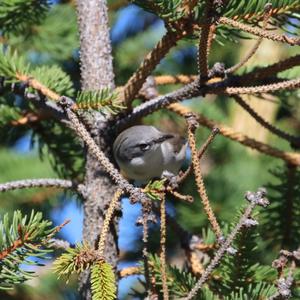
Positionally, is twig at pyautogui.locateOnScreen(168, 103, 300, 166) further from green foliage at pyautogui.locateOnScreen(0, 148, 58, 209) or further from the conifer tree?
green foliage at pyautogui.locateOnScreen(0, 148, 58, 209)

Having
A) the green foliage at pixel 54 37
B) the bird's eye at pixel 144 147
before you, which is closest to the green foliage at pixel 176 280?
the bird's eye at pixel 144 147

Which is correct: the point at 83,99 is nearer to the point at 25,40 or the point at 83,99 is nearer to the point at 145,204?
the point at 145,204

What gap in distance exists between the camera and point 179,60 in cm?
354

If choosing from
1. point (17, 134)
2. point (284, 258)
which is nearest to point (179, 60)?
point (17, 134)

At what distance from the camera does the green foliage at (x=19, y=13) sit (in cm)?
212

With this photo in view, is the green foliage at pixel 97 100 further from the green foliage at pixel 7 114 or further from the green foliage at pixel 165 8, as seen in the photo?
the green foliage at pixel 7 114

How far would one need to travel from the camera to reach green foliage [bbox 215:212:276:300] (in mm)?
1674

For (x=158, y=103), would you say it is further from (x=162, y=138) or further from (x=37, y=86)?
(x=162, y=138)

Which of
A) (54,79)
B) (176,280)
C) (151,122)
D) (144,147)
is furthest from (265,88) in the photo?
(151,122)

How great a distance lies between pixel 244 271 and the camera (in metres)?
1.72

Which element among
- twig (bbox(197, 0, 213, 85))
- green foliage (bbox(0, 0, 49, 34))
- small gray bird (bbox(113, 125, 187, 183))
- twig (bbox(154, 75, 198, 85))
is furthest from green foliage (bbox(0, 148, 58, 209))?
twig (bbox(197, 0, 213, 85))

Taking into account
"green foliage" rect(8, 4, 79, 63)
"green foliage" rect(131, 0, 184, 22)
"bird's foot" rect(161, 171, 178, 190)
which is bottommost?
"bird's foot" rect(161, 171, 178, 190)

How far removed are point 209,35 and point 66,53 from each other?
124 cm

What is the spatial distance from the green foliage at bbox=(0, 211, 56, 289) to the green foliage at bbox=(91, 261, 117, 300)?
161 millimetres
